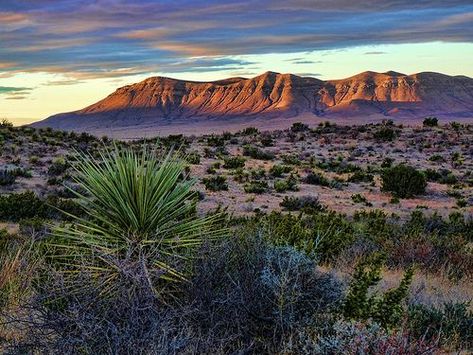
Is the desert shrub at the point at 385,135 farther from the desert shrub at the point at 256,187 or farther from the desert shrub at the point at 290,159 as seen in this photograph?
the desert shrub at the point at 256,187

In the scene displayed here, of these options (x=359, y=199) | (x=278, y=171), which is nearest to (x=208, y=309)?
(x=359, y=199)

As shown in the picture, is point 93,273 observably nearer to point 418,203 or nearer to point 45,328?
point 45,328

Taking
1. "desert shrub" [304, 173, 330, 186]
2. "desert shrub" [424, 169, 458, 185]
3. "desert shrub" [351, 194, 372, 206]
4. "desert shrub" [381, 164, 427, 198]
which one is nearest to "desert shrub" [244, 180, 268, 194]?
"desert shrub" [304, 173, 330, 186]

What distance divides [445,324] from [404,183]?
17.7 metres

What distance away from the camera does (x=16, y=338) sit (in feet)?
19.6

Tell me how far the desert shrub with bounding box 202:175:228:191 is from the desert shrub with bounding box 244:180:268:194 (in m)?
0.86

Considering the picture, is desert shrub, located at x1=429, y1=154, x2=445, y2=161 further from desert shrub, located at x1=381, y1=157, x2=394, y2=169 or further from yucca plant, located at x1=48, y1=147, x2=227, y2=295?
yucca plant, located at x1=48, y1=147, x2=227, y2=295

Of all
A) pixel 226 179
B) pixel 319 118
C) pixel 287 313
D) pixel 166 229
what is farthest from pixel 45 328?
pixel 319 118

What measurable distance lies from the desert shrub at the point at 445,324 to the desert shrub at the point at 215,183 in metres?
16.8

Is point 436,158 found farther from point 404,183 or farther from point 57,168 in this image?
point 57,168

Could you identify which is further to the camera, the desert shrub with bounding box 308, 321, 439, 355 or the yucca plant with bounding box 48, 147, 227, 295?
the yucca plant with bounding box 48, 147, 227, 295

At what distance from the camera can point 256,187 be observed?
23922 millimetres

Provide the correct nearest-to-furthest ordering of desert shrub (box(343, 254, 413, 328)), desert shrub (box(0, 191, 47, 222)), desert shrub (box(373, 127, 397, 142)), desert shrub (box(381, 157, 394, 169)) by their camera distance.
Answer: desert shrub (box(343, 254, 413, 328)) → desert shrub (box(0, 191, 47, 222)) → desert shrub (box(381, 157, 394, 169)) → desert shrub (box(373, 127, 397, 142))

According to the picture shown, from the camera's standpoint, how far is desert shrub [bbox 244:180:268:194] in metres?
23.6
